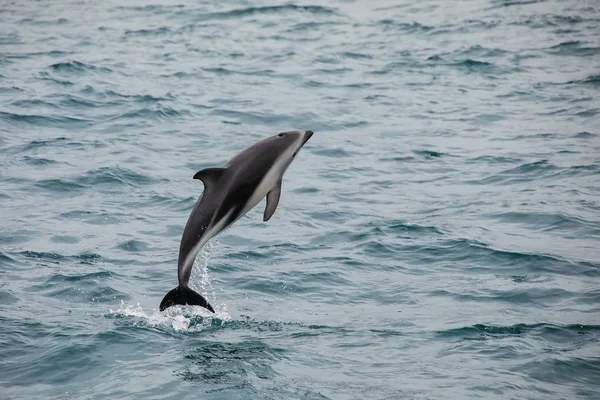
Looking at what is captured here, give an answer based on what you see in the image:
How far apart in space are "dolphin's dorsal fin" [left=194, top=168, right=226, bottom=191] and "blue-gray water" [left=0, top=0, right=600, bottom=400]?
183 centimetres

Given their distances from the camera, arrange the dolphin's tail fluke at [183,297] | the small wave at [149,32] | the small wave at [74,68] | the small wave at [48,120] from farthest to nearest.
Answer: the small wave at [149,32]
the small wave at [74,68]
the small wave at [48,120]
the dolphin's tail fluke at [183,297]

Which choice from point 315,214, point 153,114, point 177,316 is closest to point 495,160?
point 315,214

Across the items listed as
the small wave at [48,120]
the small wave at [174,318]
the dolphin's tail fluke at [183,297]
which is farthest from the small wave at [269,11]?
the dolphin's tail fluke at [183,297]

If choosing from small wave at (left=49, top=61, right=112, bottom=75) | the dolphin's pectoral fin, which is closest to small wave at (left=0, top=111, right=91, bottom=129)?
small wave at (left=49, top=61, right=112, bottom=75)

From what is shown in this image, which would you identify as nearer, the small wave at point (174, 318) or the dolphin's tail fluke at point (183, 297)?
the dolphin's tail fluke at point (183, 297)

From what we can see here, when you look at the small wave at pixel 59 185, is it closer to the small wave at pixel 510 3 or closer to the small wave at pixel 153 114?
the small wave at pixel 153 114

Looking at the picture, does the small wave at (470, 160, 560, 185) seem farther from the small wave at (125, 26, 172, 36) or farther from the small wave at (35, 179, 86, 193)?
the small wave at (125, 26, 172, 36)

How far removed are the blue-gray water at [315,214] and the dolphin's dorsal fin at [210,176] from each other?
6.00 ft

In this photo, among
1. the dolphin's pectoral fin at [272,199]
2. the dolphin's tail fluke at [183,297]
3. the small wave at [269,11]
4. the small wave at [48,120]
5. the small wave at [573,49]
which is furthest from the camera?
the small wave at [269,11]

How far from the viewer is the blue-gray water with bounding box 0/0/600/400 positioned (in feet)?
33.7

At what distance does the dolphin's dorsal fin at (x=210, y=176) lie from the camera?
9609 mm

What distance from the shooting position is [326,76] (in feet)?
82.8

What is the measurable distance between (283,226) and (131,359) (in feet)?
17.3

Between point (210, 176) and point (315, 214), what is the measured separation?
600 centimetres
